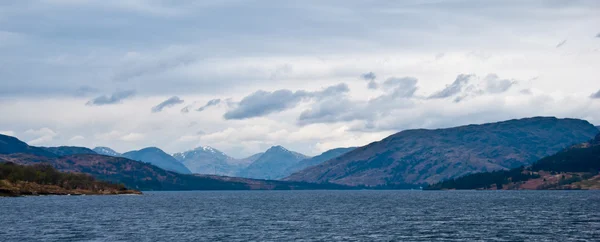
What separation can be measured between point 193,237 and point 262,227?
2692cm

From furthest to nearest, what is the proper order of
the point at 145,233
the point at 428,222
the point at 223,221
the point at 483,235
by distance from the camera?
the point at 223,221 → the point at 428,222 → the point at 145,233 → the point at 483,235

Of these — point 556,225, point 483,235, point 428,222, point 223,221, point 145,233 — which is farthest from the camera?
point 223,221

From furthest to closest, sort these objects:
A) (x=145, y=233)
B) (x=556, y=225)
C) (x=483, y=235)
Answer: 1. (x=556, y=225)
2. (x=145, y=233)
3. (x=483, y=235)

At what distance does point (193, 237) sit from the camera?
130 meters

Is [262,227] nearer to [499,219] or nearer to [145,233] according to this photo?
[145,233]

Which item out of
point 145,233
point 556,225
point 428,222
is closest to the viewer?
point 145,233

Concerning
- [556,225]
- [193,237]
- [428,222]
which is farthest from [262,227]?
[556,225]

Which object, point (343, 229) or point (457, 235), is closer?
point (457, 235)

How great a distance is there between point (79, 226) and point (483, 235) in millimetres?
91471

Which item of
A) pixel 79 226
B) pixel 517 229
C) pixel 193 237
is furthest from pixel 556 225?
pixel 79 226

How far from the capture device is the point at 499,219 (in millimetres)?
172000

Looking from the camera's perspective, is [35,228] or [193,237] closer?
[193,237]

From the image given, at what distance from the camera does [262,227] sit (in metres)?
154

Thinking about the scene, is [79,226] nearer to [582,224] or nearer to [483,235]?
[483,235]
